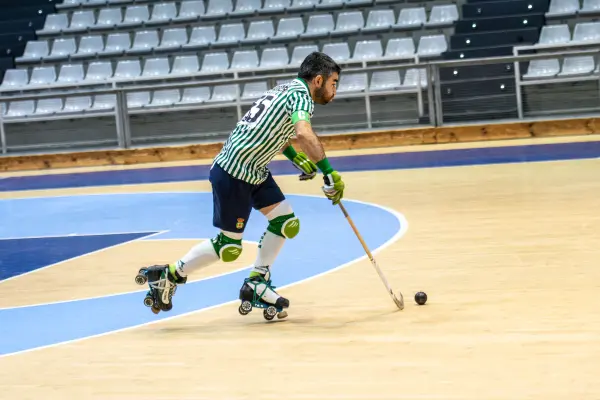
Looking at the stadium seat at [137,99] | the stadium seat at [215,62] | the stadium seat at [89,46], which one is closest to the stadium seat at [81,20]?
the stadium seat at [89,46]

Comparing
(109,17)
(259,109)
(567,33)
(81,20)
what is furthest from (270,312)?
(81,20)

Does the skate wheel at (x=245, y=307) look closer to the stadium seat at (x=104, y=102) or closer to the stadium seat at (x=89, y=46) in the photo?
the stadium seat at (x=104, y=102)

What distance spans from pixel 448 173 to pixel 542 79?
355cm

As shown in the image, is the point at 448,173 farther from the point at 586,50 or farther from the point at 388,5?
the point at 388,5

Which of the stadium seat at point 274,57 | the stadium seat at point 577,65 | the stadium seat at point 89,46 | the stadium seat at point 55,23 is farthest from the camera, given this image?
the stadium seat at point 55,23

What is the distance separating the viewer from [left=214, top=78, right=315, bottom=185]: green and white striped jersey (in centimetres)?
600

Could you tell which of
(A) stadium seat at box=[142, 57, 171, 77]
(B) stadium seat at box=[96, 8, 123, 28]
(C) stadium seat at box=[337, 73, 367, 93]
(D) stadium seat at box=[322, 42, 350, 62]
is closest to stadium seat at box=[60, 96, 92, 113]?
(A) stadium seat at box=[142, 57, 171, 77]

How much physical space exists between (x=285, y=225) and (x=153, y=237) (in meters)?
3.88

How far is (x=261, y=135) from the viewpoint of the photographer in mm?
6027

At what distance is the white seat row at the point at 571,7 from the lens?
57.3 feet

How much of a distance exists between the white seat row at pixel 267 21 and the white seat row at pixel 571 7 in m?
1.74

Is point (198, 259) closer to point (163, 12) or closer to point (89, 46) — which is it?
point (89, 46)

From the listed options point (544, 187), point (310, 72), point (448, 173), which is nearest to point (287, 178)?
point (448, 173)

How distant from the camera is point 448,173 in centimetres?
1265
